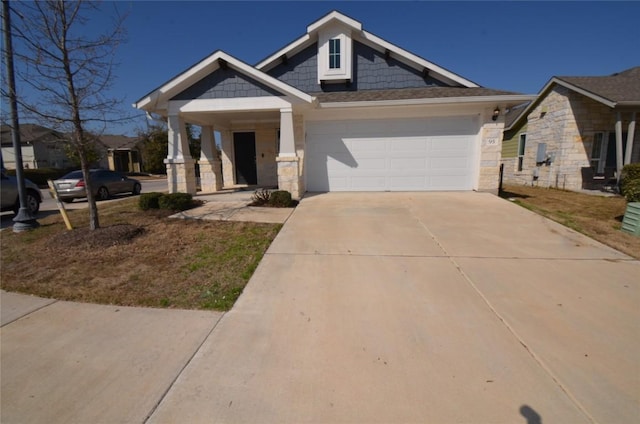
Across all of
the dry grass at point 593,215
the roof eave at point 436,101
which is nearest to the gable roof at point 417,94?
the roof eave at point 436,101

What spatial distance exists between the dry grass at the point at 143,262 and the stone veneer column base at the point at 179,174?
3417 millimetres

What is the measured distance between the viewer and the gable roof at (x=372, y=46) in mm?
11133

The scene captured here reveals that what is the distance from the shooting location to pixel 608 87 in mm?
12391

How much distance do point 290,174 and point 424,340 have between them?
7440 millimetres

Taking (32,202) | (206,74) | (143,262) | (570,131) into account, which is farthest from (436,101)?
(32,202)

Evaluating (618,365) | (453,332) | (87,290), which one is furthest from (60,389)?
(618,365)

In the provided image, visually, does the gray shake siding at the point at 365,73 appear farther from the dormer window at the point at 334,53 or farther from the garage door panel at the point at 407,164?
the garage door panel at the point at 407,164

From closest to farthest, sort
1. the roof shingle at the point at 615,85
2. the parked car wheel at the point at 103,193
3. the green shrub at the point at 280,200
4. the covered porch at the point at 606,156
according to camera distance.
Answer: the green shrub at the point at 280,200, the roof shingle at the point at 615,85, the covered porch at the point at 606,156, the parked car wheel at the point at 103,193

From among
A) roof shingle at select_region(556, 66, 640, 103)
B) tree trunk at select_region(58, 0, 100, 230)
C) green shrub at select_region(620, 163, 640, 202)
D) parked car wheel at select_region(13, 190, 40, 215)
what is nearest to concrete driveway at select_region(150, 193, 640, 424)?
green shrub at select_region(620, 163, 640, 202)

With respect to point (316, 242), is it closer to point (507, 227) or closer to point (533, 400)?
point (533, 400)

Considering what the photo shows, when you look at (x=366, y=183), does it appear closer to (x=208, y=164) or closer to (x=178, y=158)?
(x=178, y=158)

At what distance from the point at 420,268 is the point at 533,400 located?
2280mm

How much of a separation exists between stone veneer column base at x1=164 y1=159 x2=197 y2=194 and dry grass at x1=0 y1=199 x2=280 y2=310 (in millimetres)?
3417

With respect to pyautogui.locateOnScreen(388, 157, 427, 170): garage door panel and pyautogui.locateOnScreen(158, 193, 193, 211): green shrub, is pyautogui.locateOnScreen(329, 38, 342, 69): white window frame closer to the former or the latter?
pyautogui.locateOnScreen(388, 157, 427, 170): garage door panel
